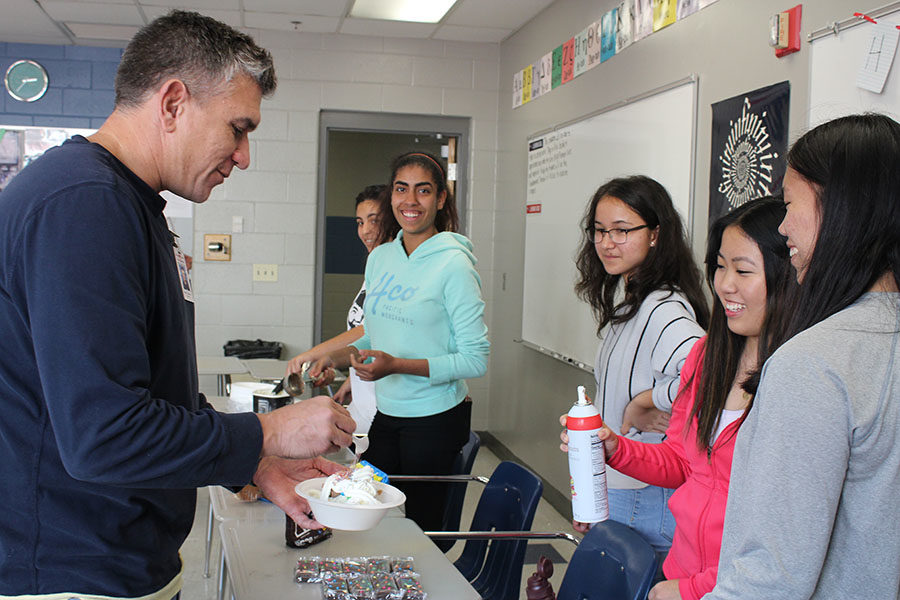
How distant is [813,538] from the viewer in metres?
0.92

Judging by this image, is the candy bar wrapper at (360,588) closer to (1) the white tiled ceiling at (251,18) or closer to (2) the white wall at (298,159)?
(1) the white tiled ceiling at (251,18)

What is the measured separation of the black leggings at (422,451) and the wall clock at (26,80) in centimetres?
464

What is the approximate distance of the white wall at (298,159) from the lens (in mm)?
5660

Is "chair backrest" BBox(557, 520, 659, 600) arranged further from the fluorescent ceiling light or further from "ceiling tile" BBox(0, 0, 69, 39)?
"ceiling tile" BBox(0, 0, 69, 39)

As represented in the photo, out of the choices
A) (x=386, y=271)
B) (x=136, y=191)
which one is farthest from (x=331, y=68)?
(x=136, y=191)

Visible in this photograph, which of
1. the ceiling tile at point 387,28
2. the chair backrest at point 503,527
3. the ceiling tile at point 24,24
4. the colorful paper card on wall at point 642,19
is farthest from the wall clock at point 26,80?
the chair backrest at point 503,527

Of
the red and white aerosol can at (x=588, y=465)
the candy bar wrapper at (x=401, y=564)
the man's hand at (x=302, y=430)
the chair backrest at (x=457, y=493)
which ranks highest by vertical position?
the man's hand at (x=302, y=430)

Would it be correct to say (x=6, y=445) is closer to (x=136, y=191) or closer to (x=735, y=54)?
(x=136, y=191)

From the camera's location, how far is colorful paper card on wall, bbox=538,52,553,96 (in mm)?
4797

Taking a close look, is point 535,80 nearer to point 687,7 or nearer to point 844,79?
point 687,7

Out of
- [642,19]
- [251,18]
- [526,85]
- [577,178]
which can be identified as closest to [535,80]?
[526,85]

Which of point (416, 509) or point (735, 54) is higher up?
point (735, 54)

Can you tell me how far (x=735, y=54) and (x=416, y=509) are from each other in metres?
1.96

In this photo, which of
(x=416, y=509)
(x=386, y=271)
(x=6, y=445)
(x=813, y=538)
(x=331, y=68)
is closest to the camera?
(x=813, y=538)
